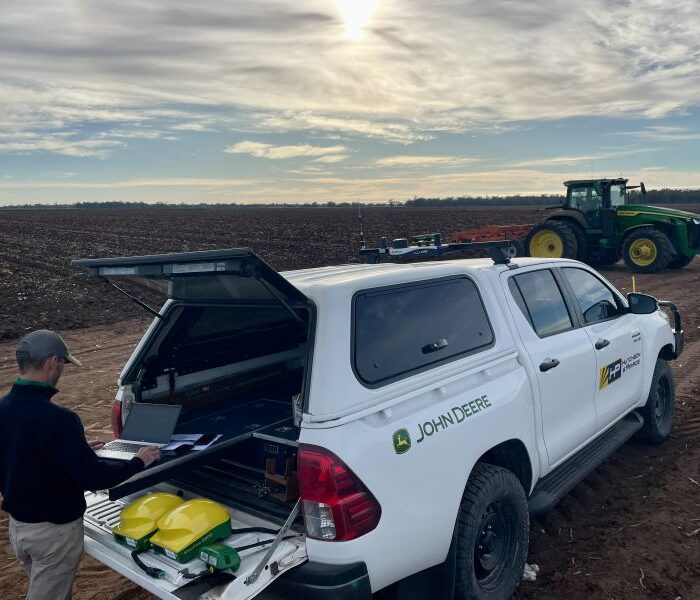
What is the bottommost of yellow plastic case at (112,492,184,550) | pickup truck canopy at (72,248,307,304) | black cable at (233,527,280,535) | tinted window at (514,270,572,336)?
black cable at (233,527,280,535)

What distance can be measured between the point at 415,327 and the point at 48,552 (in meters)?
2.00

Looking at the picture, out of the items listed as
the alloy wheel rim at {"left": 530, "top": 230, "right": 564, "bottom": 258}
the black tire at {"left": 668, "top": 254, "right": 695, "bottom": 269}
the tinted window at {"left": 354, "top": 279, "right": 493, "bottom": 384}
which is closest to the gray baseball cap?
the tinted window at {"left": 354, "top": 279, "right": 493, "bottom": 384}

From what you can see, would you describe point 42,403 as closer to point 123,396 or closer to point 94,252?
point 123,396

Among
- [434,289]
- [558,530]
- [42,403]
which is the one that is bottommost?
[558,530]

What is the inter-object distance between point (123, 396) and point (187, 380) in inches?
17.8

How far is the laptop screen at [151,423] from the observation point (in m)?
3.51

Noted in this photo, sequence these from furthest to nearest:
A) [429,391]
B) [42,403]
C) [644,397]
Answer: [644,397]
[429,391]
[42,403]

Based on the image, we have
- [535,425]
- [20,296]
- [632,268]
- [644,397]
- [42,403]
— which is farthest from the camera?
[632,268]

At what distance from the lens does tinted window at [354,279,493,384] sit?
299 centimetres

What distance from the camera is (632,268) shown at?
17000 mm

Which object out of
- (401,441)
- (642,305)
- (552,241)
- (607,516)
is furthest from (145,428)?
(552,241)

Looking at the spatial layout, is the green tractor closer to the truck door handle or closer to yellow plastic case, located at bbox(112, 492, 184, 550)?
the truck door handle

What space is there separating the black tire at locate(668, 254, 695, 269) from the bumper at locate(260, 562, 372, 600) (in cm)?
1665

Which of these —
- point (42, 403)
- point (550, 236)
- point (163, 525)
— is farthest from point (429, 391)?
point (550, 236)
